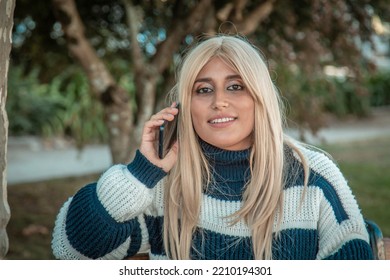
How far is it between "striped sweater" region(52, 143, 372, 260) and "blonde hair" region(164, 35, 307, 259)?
0.14ft

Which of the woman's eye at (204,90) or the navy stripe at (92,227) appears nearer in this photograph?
the navy stripe at (92,227)

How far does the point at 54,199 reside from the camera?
643 cm

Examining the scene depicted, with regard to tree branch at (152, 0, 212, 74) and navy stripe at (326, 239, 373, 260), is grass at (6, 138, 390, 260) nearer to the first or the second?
tree branch at (152, 0, 212, 74)

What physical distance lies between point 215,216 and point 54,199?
444 cm

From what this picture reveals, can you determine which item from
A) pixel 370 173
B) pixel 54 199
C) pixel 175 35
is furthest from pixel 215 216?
pixel 370 173

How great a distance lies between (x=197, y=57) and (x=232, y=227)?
2.14 feet

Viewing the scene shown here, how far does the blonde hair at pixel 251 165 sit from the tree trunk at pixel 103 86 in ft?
5.78

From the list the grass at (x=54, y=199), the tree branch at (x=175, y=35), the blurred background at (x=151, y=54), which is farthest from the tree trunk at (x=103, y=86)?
the grass at (x=54, y=199)

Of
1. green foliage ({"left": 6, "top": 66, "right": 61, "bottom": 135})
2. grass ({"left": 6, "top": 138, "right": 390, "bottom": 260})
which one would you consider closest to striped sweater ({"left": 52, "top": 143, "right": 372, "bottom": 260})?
grass ({"left": 6, "top": 138, "right": 390, "bottom": 260})

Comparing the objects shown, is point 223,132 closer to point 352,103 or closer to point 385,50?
point 352,103

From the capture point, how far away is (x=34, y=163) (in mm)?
8414

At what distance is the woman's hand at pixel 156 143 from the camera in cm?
224

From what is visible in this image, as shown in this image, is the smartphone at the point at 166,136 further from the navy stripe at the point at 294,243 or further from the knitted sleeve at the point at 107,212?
the navy stripe at the point at 294,243

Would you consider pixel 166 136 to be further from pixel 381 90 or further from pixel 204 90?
pixel 381 90
